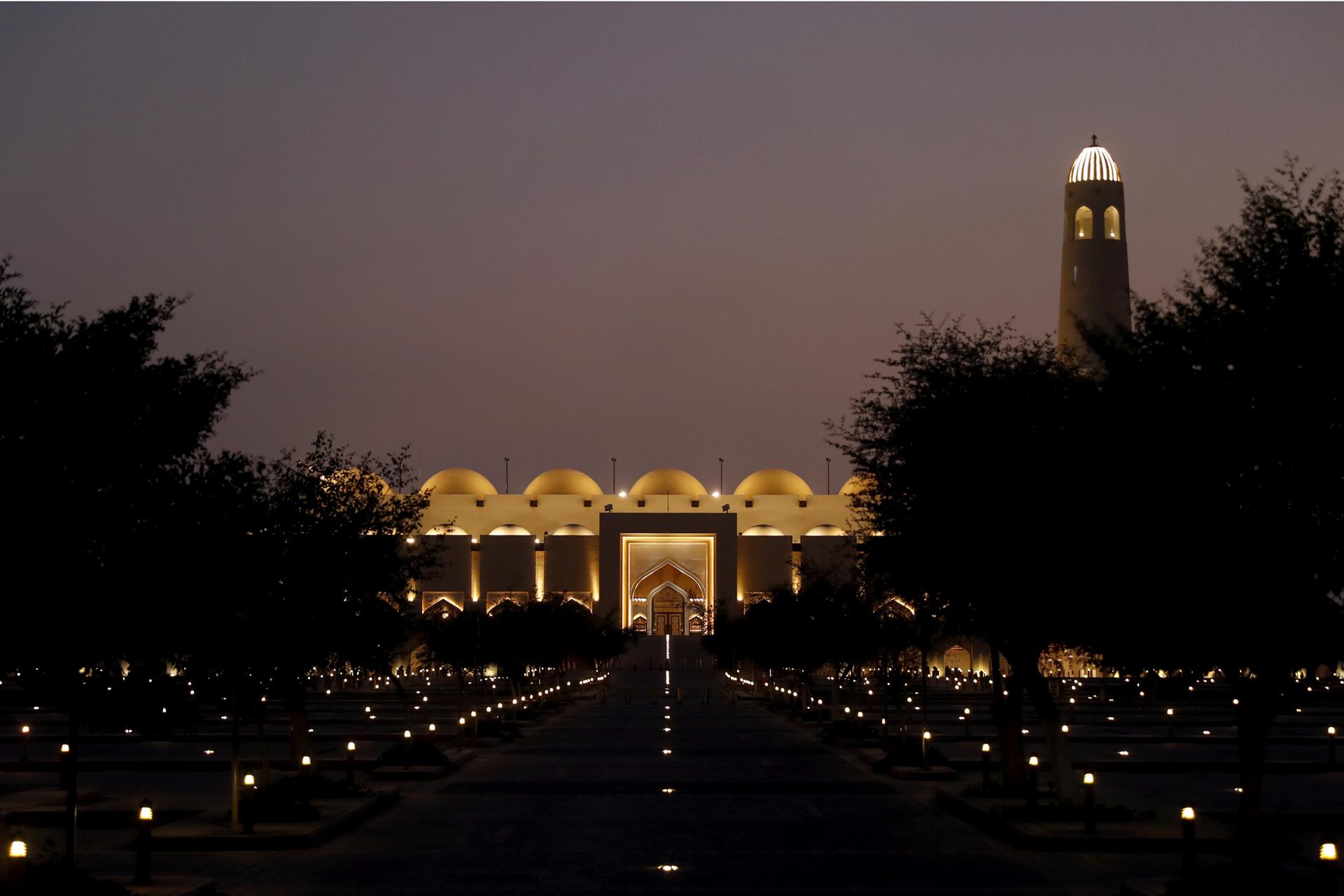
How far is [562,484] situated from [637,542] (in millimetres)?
9401

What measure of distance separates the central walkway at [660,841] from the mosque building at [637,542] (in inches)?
2385

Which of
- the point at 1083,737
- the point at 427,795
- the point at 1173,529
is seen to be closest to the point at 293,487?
the point at 427,795

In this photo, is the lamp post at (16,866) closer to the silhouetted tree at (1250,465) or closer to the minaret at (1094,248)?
the silhouetted tree at (1250,465)

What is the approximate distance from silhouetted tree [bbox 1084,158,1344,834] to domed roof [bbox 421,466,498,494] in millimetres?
100871

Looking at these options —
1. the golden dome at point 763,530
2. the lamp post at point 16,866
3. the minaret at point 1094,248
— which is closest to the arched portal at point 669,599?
the golden dome at point 763,530

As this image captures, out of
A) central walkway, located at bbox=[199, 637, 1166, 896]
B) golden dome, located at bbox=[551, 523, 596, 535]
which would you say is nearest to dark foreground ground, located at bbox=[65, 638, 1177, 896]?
central walkway, located at bbox=[199, 637, 1166, 896]

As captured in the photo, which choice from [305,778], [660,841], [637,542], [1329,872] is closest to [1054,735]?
[660,841]

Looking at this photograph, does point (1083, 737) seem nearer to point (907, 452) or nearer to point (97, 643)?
point (907, 452)

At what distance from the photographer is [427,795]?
21031 mm

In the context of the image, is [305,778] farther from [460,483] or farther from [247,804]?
[460,483]

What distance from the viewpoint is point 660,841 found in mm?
15805

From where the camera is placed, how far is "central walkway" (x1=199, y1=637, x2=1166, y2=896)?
1317 cm

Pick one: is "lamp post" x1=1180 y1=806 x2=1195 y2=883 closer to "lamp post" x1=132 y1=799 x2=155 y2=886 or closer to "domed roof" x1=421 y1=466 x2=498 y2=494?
"lamp post" x1=132 y1=799 x2=155 y2=886

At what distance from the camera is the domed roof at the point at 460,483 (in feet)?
369
